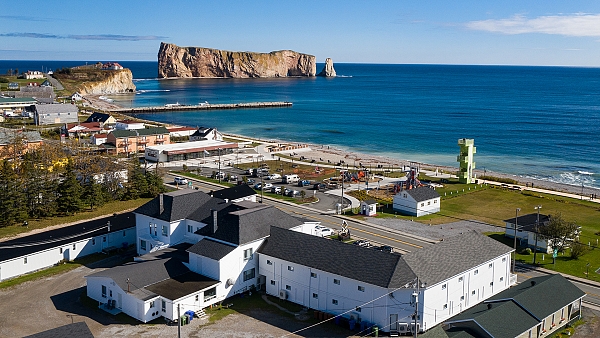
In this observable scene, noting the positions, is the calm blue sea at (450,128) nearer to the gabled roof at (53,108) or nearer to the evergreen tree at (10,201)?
the gabled roof at (53,108)

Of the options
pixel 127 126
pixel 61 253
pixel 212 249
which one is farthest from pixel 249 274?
pixel 127 126

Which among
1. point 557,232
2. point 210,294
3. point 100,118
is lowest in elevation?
point 210,294

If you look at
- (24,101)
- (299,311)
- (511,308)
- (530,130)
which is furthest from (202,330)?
(24,101)

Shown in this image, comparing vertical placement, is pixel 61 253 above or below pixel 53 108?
below

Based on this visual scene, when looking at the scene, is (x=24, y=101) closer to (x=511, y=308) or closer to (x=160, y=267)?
(x=160, y=267)

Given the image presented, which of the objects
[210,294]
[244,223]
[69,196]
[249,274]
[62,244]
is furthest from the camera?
[69,196]

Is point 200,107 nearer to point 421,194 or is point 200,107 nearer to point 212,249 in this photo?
point 421,194

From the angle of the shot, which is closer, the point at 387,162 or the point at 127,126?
the point at 387,162
